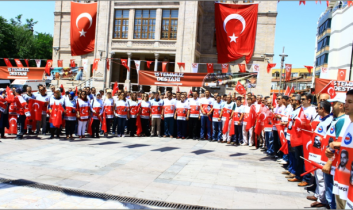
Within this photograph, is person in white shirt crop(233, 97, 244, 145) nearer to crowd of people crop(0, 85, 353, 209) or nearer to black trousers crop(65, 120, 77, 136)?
crowd of people crop(0, 85, 353, 209)

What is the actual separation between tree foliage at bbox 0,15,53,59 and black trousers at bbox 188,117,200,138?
36.0m

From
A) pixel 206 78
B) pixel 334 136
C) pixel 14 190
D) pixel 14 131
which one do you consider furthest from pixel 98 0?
pixel 334 136

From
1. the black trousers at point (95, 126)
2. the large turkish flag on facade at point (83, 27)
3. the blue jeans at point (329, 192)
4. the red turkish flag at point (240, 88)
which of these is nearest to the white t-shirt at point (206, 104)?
the red turkish flag at point (240, 88)

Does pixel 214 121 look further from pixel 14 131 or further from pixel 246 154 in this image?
pixel 14 131

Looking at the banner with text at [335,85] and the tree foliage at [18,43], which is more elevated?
the tree foliage at [18,43]

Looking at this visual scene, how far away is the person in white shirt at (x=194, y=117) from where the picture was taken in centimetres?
1300

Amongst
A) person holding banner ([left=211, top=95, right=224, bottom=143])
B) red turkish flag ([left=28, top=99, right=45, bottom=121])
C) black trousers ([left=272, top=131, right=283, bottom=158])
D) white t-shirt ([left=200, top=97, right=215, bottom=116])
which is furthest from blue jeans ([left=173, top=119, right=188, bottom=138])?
red turkish flag ([left=28, top=99, right=45, bottom=121])

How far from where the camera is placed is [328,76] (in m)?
55.3

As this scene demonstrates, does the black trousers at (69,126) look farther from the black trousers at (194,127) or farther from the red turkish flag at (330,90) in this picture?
the red turkish flag at (330,90)

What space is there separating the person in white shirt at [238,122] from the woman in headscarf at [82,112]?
20.0 ft

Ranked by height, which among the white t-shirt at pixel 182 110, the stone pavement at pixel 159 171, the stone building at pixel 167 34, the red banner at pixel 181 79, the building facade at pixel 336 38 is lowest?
the stone pavement at pixel 159 171

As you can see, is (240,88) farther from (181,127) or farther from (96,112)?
(96,112)

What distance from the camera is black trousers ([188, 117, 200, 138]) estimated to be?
13219mm

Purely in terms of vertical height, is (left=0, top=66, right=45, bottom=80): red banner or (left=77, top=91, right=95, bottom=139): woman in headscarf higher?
(left=0, top=66, right=45, bottom=80): red banner
